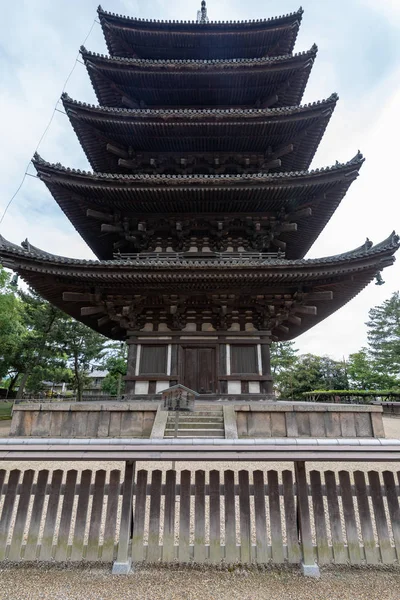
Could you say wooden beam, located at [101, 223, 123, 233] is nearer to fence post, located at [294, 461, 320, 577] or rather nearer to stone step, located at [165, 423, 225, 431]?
stone step, located at [165, 423, 225, 431]

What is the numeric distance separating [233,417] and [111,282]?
17.7 ft

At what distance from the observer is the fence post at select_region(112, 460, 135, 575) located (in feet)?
11.2

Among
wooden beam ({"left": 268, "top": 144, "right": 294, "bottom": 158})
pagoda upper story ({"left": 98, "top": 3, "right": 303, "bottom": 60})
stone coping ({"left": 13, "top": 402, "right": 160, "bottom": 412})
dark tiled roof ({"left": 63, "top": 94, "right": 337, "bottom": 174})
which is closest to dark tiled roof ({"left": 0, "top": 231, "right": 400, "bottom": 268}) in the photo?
stone coping ({"left": 13, "top": 402, "right": 160, "bottom": 412})

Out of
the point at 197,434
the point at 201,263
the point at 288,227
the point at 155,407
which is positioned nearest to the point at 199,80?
the point at 288,227

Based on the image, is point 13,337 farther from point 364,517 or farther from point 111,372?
point 364,517

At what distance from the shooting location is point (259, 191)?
10180 millimetres

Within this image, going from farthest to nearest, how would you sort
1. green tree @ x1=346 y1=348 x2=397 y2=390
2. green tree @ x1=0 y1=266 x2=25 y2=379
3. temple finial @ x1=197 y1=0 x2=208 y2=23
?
1. green tree @ x1=346 y1=348 x2=397 y2=390
2. green tree @ x1=0 y1=266 x2=25 y2=379
3. temple finial @ x1=197 y1=0 x2=208 y2=23

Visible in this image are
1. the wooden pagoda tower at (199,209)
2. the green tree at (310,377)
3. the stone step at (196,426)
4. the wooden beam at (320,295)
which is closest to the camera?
the stone step at (196,426)

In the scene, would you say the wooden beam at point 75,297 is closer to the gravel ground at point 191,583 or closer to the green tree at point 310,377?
the gravel ground at point 191,583

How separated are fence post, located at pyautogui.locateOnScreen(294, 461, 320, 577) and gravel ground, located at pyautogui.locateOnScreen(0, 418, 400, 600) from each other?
0.41ft

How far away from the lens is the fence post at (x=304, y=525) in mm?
3457

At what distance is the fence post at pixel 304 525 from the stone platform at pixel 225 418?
3.98m

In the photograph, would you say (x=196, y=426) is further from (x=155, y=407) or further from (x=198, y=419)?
(x=155, y=407)

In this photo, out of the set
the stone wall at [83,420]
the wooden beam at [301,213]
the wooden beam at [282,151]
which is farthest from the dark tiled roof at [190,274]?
the wooden beam at [282,151]
